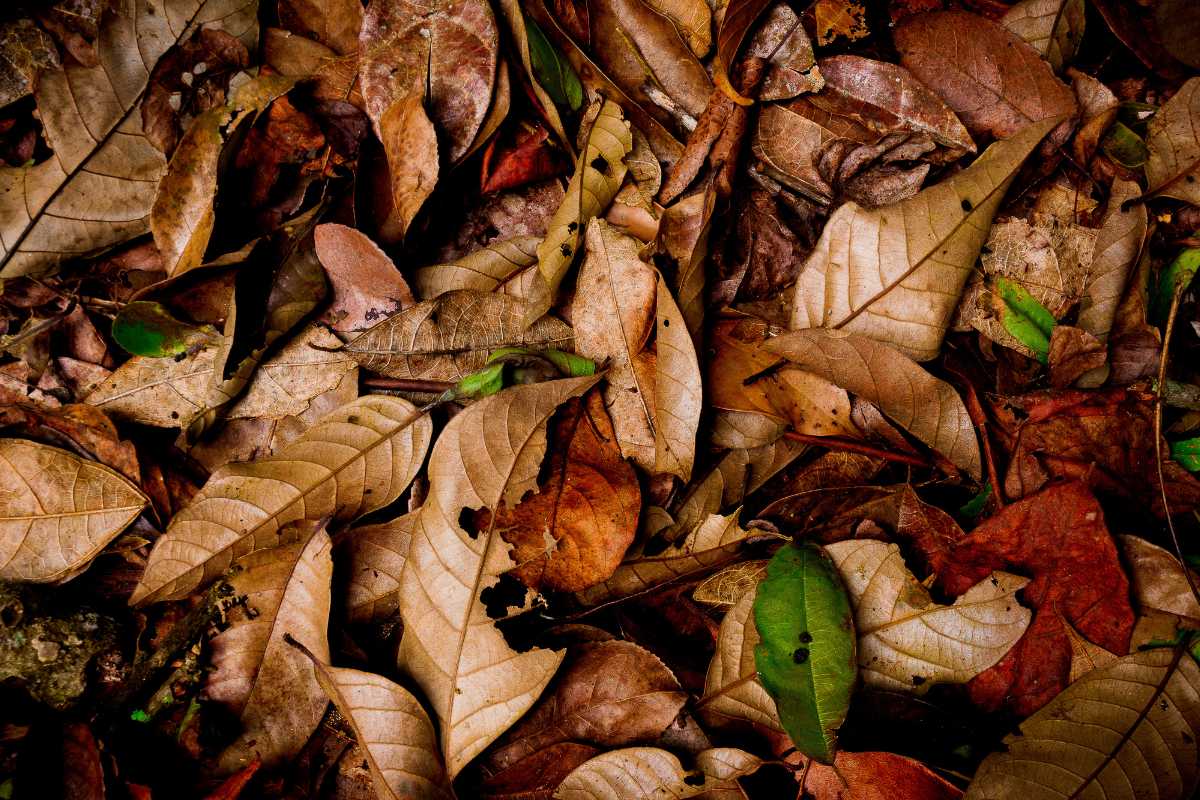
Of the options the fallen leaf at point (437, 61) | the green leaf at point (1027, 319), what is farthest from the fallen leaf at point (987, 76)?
the fallen leaf at point (437, 61)

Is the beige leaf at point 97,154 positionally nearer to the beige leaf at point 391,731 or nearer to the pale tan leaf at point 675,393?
the beige leaf at point 391,731

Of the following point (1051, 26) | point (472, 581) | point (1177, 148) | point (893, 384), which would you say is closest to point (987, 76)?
point (1051, 26)

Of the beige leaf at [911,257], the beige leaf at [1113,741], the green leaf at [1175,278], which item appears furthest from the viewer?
the green leaf at [1175,278]

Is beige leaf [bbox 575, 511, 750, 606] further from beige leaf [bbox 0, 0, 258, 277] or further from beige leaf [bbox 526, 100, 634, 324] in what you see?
beige leaf [bbox 0, 0, 258, 277]

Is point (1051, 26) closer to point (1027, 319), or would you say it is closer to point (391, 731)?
point (1027, 319)

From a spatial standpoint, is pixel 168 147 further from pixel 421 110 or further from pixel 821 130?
pixel 821 130
